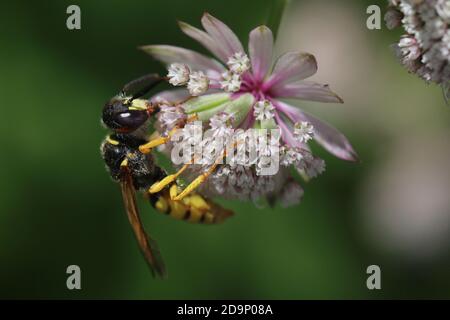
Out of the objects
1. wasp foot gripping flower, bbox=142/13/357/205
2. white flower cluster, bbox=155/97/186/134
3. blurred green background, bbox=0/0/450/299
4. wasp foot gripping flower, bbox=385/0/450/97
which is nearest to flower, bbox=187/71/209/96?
wasp foot gripping flower, bbox=142/13/357/205

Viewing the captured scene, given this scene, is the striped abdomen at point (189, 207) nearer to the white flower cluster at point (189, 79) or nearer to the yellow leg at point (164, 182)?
the yellow leg at point (164, 182)

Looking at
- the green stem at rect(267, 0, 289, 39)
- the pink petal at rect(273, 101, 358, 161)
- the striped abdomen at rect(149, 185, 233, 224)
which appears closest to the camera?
the green stem at rect(267, 0, 289, 39)

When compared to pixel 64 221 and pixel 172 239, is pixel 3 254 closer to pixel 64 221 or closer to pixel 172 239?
pixel 64 221

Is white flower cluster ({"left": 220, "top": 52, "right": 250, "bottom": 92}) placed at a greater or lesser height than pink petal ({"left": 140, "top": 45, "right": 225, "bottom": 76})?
lesser

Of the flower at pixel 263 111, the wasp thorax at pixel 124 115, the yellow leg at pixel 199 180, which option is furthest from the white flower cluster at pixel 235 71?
the wasp thorax at pixel 124 115

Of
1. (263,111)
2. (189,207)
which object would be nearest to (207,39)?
(263,111)

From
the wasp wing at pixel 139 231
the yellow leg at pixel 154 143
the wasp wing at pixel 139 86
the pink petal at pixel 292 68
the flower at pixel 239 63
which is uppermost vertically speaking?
the wasp wing at pixel 139 86

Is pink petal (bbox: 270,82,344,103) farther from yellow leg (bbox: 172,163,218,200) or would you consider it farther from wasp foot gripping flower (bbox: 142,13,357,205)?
yellow leg (bbox: 172,163,218,200)
